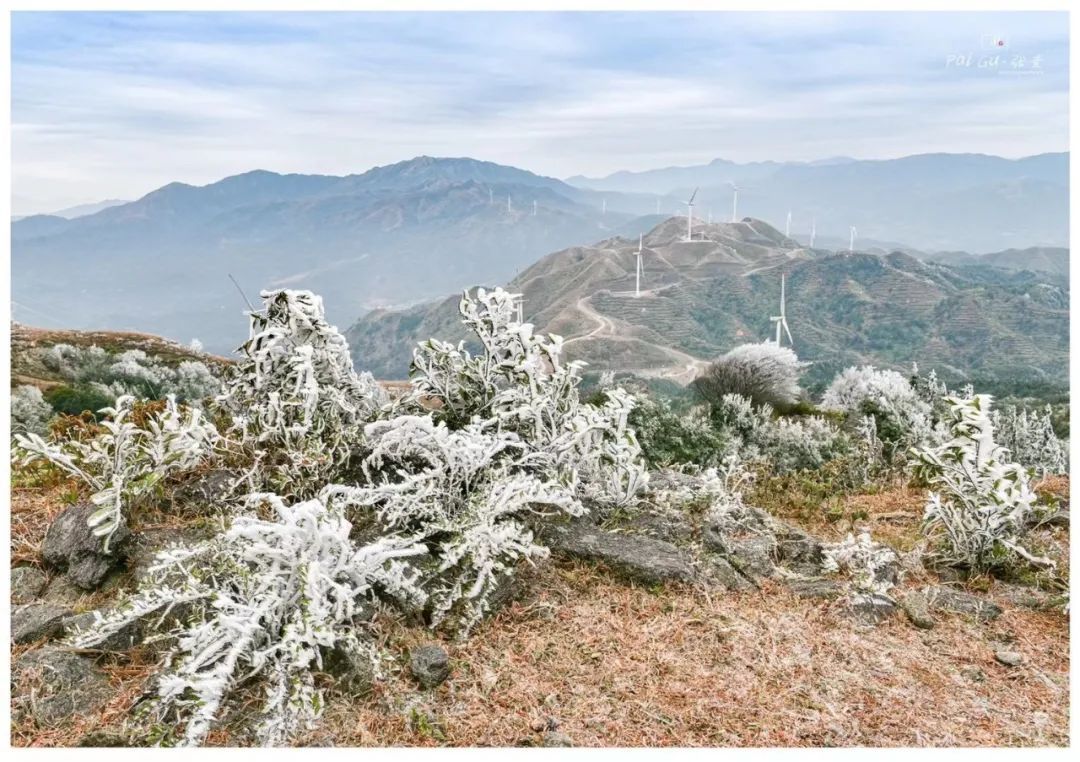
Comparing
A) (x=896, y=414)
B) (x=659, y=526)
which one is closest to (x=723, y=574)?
(x=659, y=526)

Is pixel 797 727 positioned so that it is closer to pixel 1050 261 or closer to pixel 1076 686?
pixel 1076 686

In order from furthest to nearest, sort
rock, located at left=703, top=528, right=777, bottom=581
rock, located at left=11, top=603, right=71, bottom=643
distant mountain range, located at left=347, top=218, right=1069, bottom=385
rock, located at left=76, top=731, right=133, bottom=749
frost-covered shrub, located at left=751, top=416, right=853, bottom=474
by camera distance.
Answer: distant mountain range, located at left=347, top=218, right=1069, bottom=385 → frost-covered shrub, located at left=751, top=416, right=853, bottom=474 → rock, located at left=703, top=528, right=777, bottom=581 → rock, located at left=11, top=603, right=71, bottom=643 → rock, located at left=76, top=731, right=133, bottom=749

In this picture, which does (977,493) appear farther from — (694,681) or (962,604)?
(694,681)

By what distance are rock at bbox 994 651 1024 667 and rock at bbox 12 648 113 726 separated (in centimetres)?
444

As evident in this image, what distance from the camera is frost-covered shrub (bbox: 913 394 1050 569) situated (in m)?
4.88

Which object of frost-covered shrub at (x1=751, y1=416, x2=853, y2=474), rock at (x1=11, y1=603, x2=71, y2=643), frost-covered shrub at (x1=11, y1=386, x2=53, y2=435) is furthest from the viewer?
frost-covered shrub at (x1=11, y1=386, x2=53, y2=435)

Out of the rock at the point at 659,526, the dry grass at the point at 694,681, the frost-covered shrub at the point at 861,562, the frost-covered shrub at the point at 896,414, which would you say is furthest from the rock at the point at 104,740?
the frost-covered shrub at the point at 896,414

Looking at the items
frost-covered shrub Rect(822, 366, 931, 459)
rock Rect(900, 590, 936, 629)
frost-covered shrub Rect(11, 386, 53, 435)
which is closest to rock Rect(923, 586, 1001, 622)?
rock Rect(900, 590, 936, 629)

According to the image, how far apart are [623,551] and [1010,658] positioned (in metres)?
2.11

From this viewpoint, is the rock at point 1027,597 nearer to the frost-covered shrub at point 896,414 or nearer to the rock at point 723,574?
the rock at point 723,574

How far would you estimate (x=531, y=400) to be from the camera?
4898mm

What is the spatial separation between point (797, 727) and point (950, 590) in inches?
74.1

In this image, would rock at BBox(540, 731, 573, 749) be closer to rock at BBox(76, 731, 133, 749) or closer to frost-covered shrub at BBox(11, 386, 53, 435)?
rock at BBox(76, 731, 133, 749)

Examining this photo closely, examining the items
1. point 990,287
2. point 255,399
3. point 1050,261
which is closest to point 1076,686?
point 255,399
